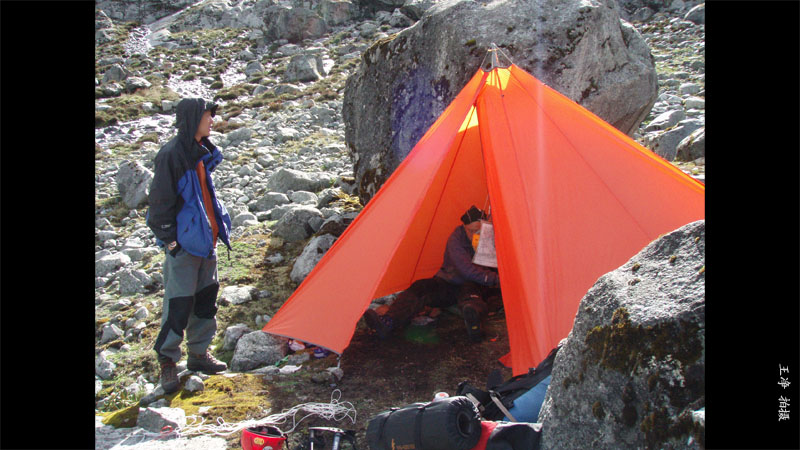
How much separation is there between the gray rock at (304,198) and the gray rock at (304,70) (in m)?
19.5

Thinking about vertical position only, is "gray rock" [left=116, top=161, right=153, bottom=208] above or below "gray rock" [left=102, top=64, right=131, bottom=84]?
below

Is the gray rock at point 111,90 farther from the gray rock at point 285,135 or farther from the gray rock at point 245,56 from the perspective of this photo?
the gray rock at point 285,135

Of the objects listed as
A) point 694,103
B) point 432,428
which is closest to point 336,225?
point 432,428

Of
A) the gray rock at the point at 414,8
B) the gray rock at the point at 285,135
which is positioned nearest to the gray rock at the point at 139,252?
the gray rock at the point at 285,135

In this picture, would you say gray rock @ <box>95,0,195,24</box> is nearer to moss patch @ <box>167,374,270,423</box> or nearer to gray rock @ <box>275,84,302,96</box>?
gray rock @ <box>275,84,302,96</box>

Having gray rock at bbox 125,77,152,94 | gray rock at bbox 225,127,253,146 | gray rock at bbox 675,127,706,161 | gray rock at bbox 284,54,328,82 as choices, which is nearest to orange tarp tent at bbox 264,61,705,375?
gray rock at bbox 675,127,706,161

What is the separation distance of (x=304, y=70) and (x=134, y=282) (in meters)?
22.6

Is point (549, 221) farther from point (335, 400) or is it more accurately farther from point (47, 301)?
point (47, 301)

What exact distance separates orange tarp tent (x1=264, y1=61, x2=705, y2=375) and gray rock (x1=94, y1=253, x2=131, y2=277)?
4.46 meters

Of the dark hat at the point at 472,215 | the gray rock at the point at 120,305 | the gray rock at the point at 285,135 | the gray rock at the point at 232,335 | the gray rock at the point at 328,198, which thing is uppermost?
the gray rock at the point at 285,135

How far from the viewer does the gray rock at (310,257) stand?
6.75 meters

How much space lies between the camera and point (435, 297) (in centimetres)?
571

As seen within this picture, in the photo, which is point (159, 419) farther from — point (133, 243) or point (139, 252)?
point (133, 243)

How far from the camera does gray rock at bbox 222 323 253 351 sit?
18.0 ft
